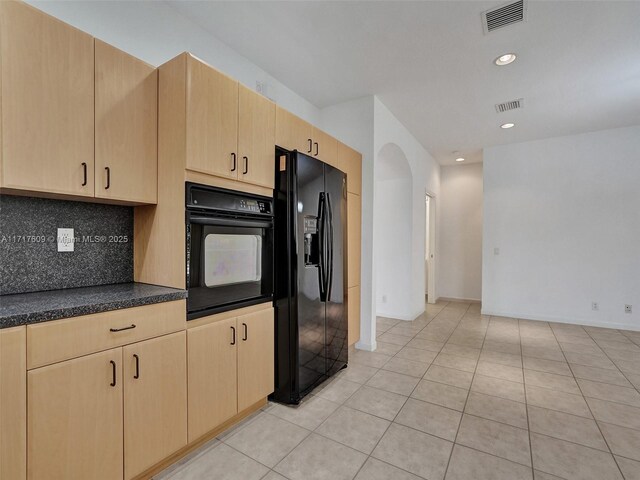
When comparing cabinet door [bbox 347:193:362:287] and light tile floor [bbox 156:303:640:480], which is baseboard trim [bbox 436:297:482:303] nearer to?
light tile floor [bbox 156:303:640:480]

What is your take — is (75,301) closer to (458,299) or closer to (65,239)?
(65,239)

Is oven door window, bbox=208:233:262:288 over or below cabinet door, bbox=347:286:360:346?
over

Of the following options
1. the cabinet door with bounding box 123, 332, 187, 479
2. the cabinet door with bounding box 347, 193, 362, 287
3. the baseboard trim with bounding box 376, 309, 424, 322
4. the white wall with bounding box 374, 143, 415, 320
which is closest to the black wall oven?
the cabinet door with bounding box 123, 332, 187, 479

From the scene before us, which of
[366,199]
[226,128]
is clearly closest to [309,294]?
[226,128]

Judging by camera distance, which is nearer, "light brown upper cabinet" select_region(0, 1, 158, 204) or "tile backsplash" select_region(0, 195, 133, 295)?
"light brown upper cabinet" select_region(0, 1, 158, 204)

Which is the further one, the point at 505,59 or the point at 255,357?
the point at 505,59

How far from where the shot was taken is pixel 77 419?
1248 mm

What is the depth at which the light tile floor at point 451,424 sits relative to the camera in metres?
1.67

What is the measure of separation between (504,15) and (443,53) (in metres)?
0.53

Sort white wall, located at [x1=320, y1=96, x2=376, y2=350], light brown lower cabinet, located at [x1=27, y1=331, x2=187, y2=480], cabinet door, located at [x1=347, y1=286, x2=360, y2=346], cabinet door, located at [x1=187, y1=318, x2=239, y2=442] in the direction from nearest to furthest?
light brown lower cabinet, located at [x1=27, y1=331, x2=187, y2=480]
cabinet door, located at [x1=187, y1=318, x2=239, y2=442]
cabinet door, located at [x1=347, y1=286, x2=360, y2=346]
white wall, located at [x1=320, y1=96, x2=376, y2=350]

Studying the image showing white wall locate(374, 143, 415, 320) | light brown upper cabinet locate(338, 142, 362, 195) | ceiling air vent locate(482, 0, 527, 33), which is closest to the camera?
ceiling air vent locate(482, 0, 527, 33)

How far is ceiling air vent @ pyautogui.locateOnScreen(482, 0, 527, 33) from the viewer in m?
2.10

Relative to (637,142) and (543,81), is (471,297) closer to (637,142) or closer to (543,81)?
(637,142)

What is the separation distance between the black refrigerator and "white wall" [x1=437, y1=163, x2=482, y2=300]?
15.0ft
